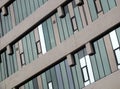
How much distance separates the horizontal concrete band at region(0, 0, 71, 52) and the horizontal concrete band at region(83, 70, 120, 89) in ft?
22.8

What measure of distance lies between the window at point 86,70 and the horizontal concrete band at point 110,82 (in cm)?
67

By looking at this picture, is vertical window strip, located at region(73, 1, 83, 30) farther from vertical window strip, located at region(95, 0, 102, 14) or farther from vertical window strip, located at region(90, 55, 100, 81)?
vertical window strip, located at region(90, 55, 100, 81)

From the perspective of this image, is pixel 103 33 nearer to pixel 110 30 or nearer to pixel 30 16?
pixel 110 30

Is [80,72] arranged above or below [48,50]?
below

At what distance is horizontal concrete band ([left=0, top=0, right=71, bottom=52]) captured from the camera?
25.3m

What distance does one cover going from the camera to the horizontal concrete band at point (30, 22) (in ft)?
83.1

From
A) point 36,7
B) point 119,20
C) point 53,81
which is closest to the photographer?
point 119,20

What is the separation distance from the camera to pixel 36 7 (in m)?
26.8

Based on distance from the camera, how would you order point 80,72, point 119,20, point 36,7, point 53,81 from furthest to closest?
point 36,7 → point 53,81 → point 80,72 → point 119,20

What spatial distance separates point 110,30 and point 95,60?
7.39ft

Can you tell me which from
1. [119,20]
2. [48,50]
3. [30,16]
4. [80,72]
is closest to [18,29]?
[30,16]

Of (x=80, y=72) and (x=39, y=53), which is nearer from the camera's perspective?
(x=80, y=72)

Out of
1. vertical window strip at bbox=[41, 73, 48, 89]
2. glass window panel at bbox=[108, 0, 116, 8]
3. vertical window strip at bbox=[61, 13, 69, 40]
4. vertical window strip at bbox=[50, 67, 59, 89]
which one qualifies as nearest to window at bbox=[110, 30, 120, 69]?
glass window panel at bbox=[108, 0, 116, 8]

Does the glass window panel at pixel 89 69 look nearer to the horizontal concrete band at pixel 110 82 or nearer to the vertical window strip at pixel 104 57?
the horizontal concrete band at pixel 110 82
